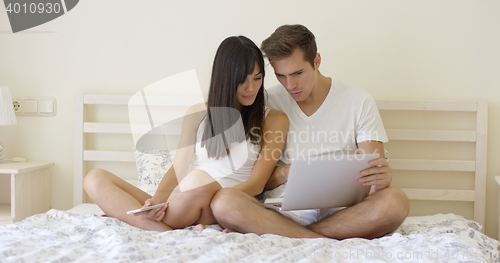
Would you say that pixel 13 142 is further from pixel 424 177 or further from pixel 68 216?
pixel 424 177

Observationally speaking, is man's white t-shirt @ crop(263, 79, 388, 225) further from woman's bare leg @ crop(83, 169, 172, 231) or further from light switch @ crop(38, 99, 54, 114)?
light switch @ crop(38, 99, 54, 114)

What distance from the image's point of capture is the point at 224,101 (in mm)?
1575

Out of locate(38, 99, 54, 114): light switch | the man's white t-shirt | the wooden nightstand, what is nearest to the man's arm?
the man's white t-shirt

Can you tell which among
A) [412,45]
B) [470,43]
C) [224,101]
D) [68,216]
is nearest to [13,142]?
[68,216]

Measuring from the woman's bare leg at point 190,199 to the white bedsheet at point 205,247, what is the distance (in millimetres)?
113

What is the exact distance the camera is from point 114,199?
4.47 feet

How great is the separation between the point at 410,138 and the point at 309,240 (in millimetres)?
940

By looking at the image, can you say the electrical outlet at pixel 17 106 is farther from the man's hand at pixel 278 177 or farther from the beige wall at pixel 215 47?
the man's hand at pixel 278 177

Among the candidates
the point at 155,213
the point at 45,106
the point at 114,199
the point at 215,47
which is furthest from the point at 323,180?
the point at 45,106

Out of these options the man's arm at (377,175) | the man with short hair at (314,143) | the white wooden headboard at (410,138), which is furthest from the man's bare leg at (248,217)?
the white wooden headboard at (410,138)

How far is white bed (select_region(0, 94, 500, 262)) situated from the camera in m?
1.00

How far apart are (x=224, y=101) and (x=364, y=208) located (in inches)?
23.1

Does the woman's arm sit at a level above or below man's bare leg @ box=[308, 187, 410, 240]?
above

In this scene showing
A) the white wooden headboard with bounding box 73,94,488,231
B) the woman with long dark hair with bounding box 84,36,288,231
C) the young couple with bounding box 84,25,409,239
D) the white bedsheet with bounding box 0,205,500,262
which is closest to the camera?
the white bedsheet with bounding box 0,205,500,262
